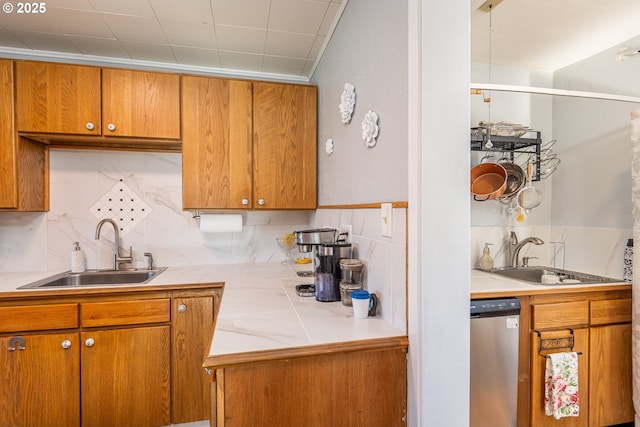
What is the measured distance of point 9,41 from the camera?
2.07 meters

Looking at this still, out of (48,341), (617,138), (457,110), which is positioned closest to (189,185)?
(48,341)

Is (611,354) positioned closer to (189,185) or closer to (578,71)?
(578,71)

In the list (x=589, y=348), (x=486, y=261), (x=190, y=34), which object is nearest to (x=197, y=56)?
(x=190, y=34)

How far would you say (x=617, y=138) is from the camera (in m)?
2.16

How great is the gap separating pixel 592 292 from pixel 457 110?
5.03 ft

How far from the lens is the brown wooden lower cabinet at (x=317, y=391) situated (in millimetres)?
935

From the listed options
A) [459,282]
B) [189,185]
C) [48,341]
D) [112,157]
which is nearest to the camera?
[459,282]

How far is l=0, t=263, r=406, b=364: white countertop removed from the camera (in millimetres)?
1023

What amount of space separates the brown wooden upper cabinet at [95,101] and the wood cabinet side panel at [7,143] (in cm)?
4

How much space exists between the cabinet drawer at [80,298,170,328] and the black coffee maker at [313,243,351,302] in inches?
39.3

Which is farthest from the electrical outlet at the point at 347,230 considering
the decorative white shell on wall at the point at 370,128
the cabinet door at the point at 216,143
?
the cabinet door at the point at 216,143

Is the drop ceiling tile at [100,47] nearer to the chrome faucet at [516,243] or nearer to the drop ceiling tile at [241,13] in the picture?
the drop ceiling tile at [241,13]

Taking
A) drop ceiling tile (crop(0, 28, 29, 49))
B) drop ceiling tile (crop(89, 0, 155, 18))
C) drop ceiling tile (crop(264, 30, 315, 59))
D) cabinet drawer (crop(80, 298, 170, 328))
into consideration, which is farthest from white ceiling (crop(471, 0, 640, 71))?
drop ceiling tile (crop(0, 28, 29, 49))

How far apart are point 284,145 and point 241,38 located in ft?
2.40
